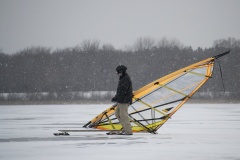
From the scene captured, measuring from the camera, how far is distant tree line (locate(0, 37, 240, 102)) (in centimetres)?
6869

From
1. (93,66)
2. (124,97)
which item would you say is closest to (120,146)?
(124,97)

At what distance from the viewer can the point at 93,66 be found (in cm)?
7706

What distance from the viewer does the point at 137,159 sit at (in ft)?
24.8

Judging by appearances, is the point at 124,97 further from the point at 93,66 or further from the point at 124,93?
the point at 93,66

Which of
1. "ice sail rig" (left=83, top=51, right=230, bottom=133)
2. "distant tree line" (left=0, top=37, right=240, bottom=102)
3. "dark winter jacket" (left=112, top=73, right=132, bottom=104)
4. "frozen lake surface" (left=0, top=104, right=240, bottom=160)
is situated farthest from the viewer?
"distant tree line" (left=0, top=37, right=240, bottom=102)

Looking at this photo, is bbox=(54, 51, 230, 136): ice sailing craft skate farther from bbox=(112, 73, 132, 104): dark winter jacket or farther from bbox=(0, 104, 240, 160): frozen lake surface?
bbox=(112, 73, 132, 104): dark winter jacket

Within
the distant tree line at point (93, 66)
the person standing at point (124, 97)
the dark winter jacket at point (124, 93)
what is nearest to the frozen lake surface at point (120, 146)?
the person standing at point (124, 97)

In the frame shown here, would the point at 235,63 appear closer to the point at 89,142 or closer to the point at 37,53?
the point at 37,53

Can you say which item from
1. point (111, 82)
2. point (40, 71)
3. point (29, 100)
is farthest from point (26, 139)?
point (40, 71)

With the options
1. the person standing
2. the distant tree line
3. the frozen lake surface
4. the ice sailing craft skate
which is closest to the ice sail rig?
the ice sailing craft skate

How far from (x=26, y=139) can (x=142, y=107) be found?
117 inches

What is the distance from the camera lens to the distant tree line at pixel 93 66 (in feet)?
225

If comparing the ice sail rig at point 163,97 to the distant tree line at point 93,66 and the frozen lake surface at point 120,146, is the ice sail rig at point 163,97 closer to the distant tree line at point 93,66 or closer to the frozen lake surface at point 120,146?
the frozen lake surface at point 120,146

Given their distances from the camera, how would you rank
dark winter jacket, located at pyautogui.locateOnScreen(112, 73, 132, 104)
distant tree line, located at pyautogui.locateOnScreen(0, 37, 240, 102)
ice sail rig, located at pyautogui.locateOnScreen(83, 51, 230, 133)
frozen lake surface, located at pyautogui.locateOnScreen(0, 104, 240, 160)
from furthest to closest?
1. distant tree line, located at pyautogui.locateOnScreen(0, 37, 240, 102)
2. ice sail rig, located at pyautogui.locateOnScreen(83, 51, 230, 133)
3. dark winter jacket, located at pyautogui.locateOnScreen(112, 73, 132, 104)
4. frozen lake surface, located at pyautogui.locateOnScreen(0, 104, 240, 160)
